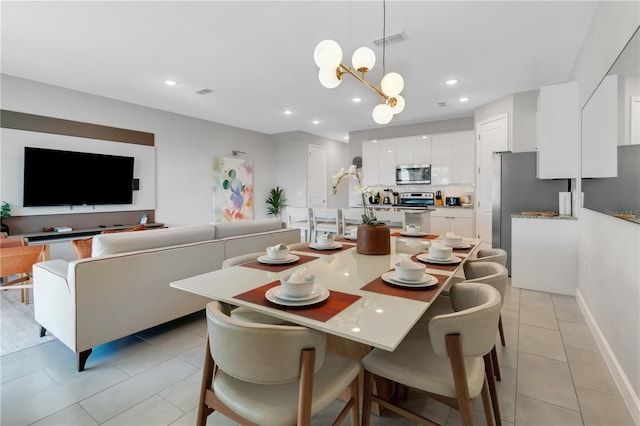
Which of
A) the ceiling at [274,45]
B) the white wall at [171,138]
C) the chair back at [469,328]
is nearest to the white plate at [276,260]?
the chair back at [469,328]

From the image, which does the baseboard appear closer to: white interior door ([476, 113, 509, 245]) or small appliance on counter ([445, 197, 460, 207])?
white interior door ([476, 113, 509, 245])

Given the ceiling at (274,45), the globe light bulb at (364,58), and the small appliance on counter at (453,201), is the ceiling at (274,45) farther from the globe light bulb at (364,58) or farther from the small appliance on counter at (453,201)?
the small appliance on counter at (453,201)

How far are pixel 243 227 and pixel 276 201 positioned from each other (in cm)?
451

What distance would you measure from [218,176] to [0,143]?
10.6 ft

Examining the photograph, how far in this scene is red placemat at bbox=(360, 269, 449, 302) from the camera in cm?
124

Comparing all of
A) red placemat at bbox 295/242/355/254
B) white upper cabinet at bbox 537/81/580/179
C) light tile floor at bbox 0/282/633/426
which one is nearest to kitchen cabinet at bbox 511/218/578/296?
white upper cabinet at bbox 537/81/580/179

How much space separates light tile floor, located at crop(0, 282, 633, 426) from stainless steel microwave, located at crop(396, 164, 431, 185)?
4.06 m

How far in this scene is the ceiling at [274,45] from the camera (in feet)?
8.38

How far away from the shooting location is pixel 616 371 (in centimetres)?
191

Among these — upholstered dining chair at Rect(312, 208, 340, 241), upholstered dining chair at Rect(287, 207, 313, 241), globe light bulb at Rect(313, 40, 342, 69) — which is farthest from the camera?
upholstered dining chair at Rect(287, 207, 313, 241)

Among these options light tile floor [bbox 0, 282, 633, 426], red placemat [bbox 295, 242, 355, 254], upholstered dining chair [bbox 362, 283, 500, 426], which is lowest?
light tile floor [bbox 0, 282, 633, 426]

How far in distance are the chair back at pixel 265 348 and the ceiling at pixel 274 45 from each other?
8.28 ft

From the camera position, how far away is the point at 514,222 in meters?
3.75

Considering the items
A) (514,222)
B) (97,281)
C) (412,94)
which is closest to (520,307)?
(514,222)
